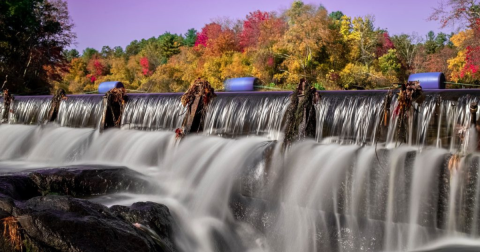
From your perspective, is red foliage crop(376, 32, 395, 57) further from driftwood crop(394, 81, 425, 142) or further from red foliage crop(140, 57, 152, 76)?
driftwood crop(394, 81, 425, 142)

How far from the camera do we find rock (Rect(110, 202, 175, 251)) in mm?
5648

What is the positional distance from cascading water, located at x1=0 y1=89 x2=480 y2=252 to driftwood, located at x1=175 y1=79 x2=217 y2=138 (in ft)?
0.76

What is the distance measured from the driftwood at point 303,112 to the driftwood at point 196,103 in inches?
110

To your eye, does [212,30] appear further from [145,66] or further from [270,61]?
[270,61]

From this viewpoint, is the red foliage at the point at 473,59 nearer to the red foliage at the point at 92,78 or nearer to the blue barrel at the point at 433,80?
the blue barrel at the point at 433,80

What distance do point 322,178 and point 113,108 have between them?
7645mm

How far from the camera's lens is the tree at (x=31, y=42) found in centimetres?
2650

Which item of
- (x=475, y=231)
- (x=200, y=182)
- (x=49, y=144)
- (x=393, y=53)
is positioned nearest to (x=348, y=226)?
(x=475, y=231)

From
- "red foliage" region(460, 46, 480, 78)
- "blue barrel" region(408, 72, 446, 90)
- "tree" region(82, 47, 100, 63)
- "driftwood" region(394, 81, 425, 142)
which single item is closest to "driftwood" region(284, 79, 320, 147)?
"driftwood" region(394, 81, 425, 142)

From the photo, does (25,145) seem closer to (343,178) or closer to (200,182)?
(200,182)

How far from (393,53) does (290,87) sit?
7.65m

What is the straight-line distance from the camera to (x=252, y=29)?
33.0 metres

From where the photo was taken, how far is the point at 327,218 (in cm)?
650

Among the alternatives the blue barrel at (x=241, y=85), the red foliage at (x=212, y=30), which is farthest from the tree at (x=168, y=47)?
the blue barrel at (x=241, y=85)
